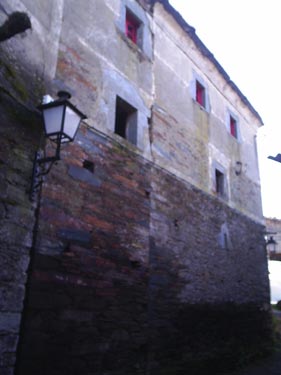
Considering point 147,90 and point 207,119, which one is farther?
point 207,119

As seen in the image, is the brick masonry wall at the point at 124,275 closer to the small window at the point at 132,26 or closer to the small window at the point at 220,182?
the small window at the point at 220,182

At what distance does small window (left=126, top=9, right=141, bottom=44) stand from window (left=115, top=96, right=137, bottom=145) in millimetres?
1568

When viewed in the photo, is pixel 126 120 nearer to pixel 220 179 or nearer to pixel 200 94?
pixel 200 94

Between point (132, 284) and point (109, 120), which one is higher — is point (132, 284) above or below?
below

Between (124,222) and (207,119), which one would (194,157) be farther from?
(124,222)

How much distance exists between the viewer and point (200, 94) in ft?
29.8

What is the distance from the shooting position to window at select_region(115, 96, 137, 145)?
614cm

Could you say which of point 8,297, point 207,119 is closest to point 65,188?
point 8,297

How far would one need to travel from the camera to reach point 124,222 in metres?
5.35

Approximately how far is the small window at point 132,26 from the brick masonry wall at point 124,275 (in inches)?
103

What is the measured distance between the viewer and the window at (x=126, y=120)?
6145 millimetres

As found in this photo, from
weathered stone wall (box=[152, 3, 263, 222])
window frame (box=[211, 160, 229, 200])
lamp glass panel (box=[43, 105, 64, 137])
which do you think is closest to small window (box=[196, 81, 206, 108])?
weathered stone wall (box=[152, 3, 263, 222])

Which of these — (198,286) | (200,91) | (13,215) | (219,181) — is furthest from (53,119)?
(200,91)

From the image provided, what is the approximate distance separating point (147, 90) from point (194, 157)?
1.91 metres
